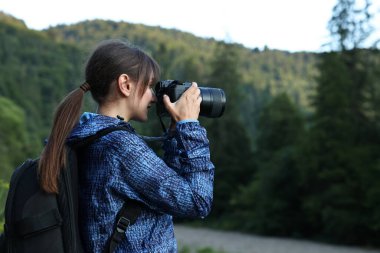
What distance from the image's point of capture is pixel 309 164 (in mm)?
33094

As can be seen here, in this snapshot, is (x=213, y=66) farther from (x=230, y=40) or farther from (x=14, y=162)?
(x=14, y=162)

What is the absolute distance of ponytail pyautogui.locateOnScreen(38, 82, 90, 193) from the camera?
176 cm

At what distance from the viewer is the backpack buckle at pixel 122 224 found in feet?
5.99

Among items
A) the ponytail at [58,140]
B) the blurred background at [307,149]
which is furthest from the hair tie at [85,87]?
Result: the blurred background at [307,149]

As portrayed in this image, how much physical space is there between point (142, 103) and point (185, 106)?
15 centimetres

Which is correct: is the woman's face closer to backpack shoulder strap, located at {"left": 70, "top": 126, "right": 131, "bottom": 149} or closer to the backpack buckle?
backpack shoulder strap, located at {"left": 70, "top": 126, "right": 131, "bottom": 149}

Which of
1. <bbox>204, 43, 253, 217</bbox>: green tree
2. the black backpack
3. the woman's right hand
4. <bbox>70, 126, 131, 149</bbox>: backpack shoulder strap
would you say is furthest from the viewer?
<bbox>204, 43, 253, 217</bbox>: green tree

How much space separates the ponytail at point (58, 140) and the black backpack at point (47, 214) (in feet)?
0.08

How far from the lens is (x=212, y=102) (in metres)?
2.10

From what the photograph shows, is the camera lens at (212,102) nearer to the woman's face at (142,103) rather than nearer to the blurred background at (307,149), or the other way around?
the woman's face at (142,103)

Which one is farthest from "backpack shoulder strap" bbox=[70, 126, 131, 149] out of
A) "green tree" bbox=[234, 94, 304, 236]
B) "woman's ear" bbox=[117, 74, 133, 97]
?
"green tree" bbox=[234, 94, 304, 236]

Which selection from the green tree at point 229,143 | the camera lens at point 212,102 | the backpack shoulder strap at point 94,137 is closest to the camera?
the backpack shoulder strap at point 94,137

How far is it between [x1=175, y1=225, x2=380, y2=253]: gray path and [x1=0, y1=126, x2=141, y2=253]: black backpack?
2321cm

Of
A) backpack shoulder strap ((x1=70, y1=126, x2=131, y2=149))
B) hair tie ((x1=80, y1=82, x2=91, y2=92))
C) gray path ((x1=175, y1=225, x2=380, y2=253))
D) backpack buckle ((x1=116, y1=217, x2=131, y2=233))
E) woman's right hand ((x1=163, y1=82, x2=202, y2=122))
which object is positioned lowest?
gray path ((x1=175, y1=225, x2=380, y2=253))
